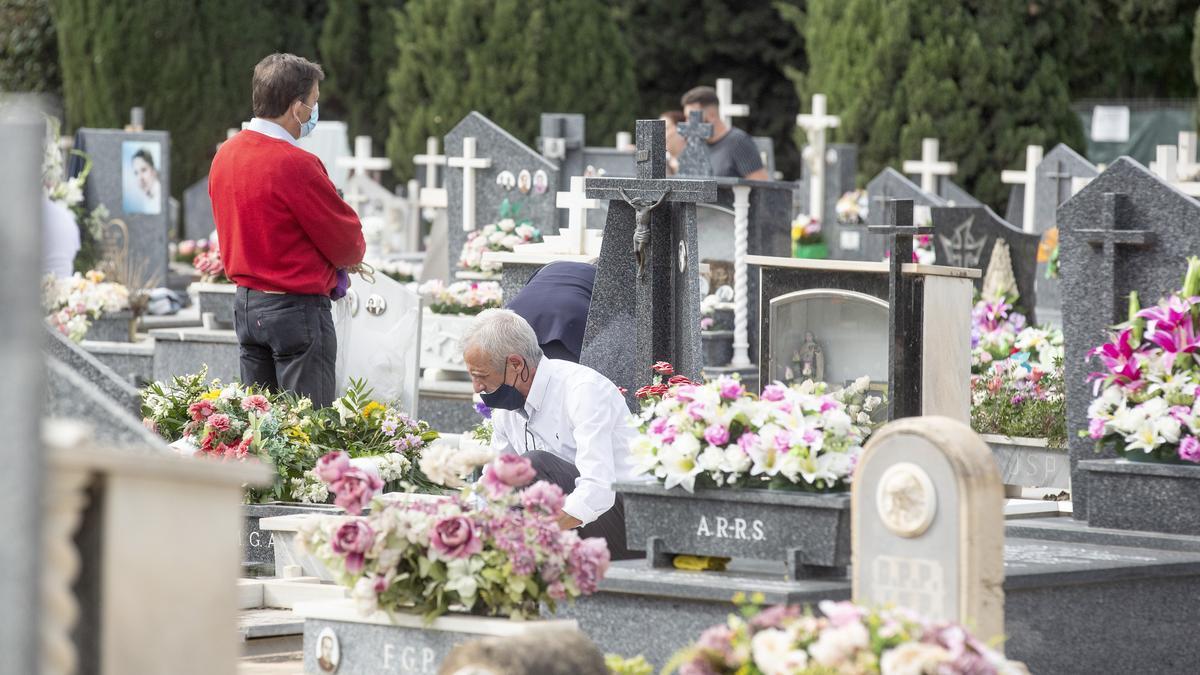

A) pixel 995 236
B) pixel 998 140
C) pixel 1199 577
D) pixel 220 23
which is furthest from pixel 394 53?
pixel 1199 577

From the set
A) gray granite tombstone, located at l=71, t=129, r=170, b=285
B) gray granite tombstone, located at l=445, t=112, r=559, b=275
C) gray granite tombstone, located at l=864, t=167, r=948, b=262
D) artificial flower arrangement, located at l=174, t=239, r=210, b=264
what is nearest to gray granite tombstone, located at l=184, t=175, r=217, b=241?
artificial flower arrangement, located at l=174, t=239, r=210, b=264

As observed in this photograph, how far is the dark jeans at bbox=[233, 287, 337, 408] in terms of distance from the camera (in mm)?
7270

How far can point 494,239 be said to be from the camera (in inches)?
469

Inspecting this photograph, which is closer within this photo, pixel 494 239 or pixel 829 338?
pixel 829 338

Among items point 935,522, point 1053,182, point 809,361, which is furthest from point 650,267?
point 1053,182

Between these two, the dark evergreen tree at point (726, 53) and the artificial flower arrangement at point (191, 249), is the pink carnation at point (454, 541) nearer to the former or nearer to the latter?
the artificial flower arrangement at point (191, 249)

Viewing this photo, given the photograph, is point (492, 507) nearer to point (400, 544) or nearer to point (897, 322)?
point (400, 544)

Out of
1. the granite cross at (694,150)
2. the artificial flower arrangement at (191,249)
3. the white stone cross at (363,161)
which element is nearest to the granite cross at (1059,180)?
the granite cross at (694,150)

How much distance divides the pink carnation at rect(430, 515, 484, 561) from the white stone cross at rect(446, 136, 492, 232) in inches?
317

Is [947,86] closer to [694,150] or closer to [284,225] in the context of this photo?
[694,150]

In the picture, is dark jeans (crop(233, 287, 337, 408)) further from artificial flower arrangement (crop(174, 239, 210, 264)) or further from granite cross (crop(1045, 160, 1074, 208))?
granite cross (crop(1045, 160, 1074, 208))

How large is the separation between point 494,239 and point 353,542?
7387 millimetres

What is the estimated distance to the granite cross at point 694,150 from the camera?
1125cm

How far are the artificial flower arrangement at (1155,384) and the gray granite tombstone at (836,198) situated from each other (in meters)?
9.37
